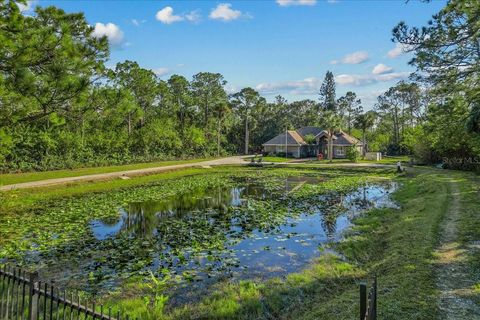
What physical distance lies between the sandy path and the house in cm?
5317

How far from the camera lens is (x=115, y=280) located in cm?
929

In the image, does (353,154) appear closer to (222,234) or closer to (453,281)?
(222,234)

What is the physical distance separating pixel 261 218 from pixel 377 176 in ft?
76.3

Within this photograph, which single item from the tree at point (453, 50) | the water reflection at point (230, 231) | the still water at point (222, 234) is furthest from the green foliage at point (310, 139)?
the tree at point (453, 50)

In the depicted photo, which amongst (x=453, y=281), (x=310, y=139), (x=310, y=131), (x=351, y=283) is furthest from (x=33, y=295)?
(x=310, y=131)

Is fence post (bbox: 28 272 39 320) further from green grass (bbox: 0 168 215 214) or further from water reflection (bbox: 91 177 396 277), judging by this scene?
green grass (bbox: 0 168 215 214)

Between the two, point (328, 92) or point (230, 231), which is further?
point (328, 92)

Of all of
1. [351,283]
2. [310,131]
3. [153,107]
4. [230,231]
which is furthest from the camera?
[310,131]

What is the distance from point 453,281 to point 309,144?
6170 centimetres

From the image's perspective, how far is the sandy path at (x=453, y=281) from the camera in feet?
21.0

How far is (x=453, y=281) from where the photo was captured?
7844 millimetres

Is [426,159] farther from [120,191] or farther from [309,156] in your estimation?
[120,191]

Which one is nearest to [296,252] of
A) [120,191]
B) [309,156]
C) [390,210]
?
[390,210]

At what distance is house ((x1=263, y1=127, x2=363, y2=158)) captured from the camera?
64.4 m
